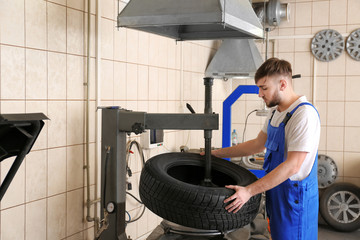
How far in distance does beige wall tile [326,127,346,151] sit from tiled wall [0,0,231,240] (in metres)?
2.57

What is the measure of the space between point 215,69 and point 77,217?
2433mm

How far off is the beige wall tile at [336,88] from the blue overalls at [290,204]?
2.96 m

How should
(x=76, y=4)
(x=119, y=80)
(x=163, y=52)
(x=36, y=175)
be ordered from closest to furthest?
(x=36, y=175) < (x=76, y=4) < (x=119, y=80) < (x=163, y=52)

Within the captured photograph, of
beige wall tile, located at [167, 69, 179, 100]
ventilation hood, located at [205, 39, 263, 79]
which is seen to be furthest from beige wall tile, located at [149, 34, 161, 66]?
ventilation hood, located at [205, 39, 263, 79]

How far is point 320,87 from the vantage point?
4.75 meters

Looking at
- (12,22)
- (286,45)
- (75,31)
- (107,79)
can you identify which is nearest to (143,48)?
(107,79)

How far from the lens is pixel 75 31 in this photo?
8.04ft

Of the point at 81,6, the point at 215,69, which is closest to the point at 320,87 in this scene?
the point at 215,69

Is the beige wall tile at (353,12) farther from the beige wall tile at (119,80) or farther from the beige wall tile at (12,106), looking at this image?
the beige wall tile at (12,106)

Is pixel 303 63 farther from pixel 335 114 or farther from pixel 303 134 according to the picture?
pixel 303 134

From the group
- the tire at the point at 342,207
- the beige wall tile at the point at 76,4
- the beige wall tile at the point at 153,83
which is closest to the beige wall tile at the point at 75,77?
the beige wall tile at the point at 76,4

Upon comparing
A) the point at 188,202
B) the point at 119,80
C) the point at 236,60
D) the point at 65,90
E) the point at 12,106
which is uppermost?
the point at 236,60

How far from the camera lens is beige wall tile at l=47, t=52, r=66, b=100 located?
2.29m

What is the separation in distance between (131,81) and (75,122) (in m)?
0.70
